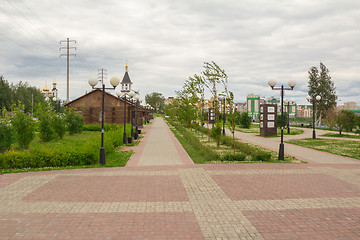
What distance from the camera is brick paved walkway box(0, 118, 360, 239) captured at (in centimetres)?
500

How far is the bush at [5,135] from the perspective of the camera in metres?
12.6

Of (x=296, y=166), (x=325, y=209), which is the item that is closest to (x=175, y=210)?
(x=325, y=209)

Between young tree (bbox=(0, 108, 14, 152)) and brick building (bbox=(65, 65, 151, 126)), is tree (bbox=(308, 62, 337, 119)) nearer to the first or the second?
brick building (bbox=(65, 65, 151, 126))

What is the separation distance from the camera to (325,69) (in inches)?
2095

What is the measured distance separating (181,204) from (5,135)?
1057 cm

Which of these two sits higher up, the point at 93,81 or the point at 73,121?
the point at 93,81

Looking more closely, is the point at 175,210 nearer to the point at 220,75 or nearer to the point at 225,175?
the point at 225,175

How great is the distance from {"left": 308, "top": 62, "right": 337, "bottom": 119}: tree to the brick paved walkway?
46.3 meters

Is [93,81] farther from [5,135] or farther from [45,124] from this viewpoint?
[45,124]

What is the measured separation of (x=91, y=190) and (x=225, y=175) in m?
4.62

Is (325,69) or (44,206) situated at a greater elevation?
(325,69)

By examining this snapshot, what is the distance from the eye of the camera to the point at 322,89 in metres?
51.8

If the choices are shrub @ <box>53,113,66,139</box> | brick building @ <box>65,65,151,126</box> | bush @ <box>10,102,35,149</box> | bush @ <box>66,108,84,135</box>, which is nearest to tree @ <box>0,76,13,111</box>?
brick building @ <box>65,65,151,126</box>

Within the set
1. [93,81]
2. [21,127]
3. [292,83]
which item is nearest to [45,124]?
[21,127]
